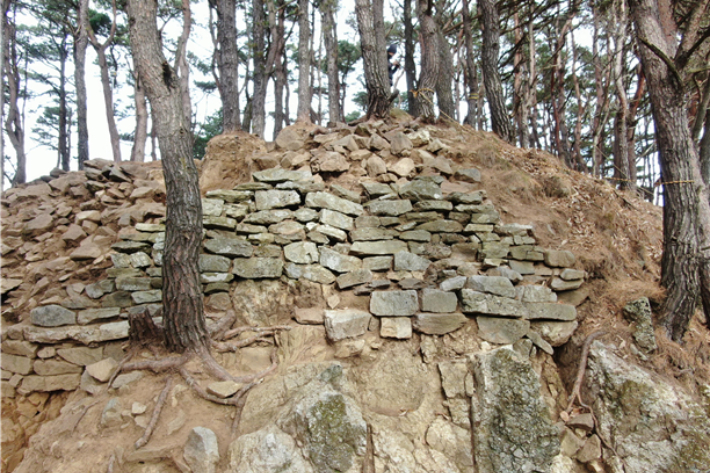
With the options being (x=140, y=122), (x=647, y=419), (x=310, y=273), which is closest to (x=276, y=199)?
(x=310, y=273)

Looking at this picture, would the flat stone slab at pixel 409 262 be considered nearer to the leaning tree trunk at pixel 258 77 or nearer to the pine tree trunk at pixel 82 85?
the leaning tree trunk at pixel 258 77

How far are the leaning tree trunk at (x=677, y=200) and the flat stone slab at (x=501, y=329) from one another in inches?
63.9

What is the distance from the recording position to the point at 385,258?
4531 mm

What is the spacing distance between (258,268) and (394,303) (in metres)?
1.55

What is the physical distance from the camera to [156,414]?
327 cm

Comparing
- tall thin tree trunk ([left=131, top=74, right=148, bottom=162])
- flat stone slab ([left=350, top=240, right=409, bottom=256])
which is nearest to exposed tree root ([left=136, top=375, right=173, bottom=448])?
flat stone slab ([left=350, top=240, right=409, bottom=256])

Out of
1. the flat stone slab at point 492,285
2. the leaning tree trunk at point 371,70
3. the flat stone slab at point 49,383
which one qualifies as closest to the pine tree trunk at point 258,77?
the leaning tree trunk at point 371,70

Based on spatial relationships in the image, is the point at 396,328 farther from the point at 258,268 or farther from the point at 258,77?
the point at 258,77

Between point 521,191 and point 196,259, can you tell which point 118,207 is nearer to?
point 196,259

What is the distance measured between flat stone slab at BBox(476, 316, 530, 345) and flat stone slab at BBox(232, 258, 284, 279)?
2.26 m

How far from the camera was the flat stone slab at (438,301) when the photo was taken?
13.4 ft

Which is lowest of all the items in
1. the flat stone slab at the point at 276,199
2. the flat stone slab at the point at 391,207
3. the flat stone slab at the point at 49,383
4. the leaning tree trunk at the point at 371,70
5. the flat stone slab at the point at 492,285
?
the flat stone slab at the point at 49,383

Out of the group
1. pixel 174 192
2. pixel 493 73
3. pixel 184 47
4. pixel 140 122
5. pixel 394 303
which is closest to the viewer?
pixel 174 192

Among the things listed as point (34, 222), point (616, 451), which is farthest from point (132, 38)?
point (616, 451)
